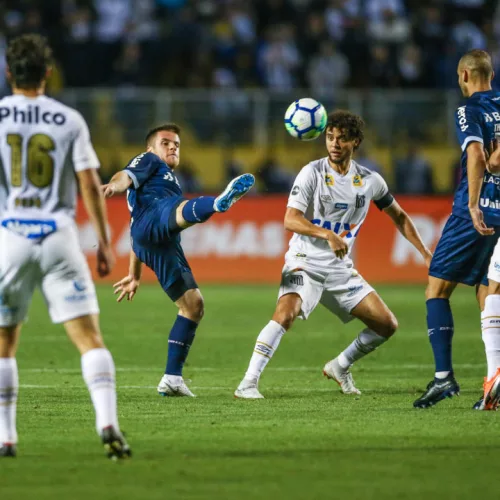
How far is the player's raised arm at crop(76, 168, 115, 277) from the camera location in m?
5.96

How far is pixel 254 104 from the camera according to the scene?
22.1 metres

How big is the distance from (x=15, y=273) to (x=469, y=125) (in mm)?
3639

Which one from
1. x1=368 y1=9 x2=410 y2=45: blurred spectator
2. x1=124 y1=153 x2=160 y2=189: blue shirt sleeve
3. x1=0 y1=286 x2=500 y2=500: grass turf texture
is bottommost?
x1=0 y1=286 x2=500 y2=500: grass turf texture

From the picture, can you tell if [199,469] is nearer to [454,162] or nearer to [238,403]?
[238,403]

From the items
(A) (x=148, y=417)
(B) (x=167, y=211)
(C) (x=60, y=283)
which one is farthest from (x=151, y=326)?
(C) (x=60, y=283)

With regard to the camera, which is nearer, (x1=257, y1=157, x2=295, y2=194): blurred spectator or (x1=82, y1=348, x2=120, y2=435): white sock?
(x1=82, y1=348, x2=120, y2=435): white sock

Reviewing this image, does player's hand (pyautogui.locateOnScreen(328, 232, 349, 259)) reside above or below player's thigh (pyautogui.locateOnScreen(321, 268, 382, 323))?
above

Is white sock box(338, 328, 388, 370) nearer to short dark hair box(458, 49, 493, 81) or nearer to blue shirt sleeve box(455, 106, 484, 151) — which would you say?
blue shirt sleeve box(455, 106, 484, 151)

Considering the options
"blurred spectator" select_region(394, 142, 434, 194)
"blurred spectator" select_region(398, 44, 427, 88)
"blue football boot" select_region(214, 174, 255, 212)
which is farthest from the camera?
"blurred spectator" select_region(398, 44, 427, 88)

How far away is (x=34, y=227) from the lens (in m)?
5.94

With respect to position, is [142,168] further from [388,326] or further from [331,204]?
[388,326]

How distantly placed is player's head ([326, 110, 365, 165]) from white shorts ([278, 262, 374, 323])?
0.91 m

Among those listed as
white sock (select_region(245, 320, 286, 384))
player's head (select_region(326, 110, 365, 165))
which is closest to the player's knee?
white sock (select_region(245, 320, 286, 384))

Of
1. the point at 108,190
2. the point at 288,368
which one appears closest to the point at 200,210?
the point at 108,190
